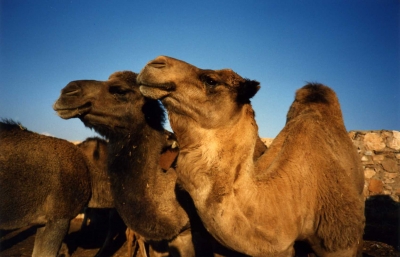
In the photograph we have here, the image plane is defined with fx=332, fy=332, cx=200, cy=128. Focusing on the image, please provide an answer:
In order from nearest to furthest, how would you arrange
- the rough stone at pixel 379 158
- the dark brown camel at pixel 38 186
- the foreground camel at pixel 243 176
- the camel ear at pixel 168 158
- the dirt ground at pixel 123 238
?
the foreground camel at pixel 243 176, the camel ear at pixel 168 158, the dark brown camel at pixel 38 186, the dirt ground at pixel 123 238, the rough stone at pixel 379 158

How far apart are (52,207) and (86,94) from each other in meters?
2.37

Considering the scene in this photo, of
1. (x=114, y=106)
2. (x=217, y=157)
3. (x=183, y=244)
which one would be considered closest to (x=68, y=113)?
(x=114, y=106)

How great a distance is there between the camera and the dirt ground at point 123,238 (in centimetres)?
698

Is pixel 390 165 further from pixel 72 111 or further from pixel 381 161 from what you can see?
pixel 72 111

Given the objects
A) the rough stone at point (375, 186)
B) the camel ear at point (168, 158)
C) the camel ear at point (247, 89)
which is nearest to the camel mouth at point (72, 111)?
the camel ear at point (168, 158)

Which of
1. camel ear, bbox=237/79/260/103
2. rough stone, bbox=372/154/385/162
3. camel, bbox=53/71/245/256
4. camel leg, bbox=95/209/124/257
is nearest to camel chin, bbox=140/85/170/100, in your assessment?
camel ear, bbox=237/79/260/103

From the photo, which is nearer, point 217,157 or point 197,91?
point 217,157

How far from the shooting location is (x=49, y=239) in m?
5.57

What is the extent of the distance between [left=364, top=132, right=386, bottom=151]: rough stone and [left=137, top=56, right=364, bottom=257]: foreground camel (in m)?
6.01

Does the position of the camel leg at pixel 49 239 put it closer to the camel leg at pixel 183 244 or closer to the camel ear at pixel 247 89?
the camel leg at pixel 183 244

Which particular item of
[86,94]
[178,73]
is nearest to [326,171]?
[178,73]

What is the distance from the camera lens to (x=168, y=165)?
477 cm

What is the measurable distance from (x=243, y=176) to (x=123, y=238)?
7.22 metres

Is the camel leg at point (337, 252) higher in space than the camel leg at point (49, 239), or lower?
higher
